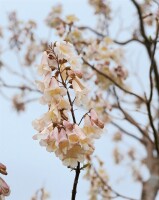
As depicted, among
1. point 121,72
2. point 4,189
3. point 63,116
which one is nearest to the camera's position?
point 4,189

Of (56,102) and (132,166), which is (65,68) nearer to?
(56,102)

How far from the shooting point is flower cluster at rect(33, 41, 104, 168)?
1.39m

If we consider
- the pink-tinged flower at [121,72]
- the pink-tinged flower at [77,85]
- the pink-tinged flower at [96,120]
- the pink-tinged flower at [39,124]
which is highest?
the pink-tinged flower at [121,72]

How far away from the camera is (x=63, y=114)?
1443mm

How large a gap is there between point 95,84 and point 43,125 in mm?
2155

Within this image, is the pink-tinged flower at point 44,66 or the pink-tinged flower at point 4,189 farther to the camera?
the pink-tinged flower at point 44,66

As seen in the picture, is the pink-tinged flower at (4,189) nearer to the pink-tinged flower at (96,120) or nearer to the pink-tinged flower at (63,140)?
the pink-tinged flower at (63,140)

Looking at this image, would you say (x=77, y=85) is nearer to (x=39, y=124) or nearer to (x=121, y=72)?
(x=39, y=124)

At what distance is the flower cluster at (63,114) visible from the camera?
1.39m

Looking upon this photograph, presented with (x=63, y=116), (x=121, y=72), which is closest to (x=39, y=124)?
(x=63, y=116)

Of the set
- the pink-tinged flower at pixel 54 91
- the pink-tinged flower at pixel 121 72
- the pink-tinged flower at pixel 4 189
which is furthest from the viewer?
the pink-tinged flower at pixel 121 72

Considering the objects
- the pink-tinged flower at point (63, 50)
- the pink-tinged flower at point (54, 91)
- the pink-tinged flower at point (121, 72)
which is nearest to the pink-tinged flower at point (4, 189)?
the pink-tinged flower at point (54, 91)

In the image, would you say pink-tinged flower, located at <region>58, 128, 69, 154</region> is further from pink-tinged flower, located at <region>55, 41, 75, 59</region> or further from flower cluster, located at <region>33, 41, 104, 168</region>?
pink-tinged flower, located at <region>55, 41, 75, 59</region>

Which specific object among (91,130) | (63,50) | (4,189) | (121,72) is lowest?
(4,189)
